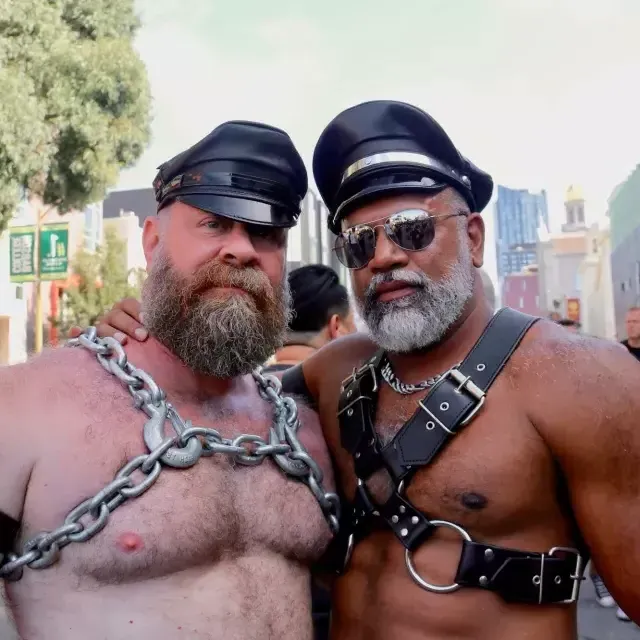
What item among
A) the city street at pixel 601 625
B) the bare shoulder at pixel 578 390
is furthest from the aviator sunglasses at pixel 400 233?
the city street at pixel 601 625

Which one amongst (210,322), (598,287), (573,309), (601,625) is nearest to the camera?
(210,322)

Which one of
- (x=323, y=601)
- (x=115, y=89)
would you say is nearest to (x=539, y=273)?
(x=115, y=89)

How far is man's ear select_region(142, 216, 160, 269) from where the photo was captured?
2268 millimetres

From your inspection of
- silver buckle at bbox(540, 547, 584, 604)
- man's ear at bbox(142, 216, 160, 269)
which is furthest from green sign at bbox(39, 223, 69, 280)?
silver buckle at bbox(540, 547, 584, 604)

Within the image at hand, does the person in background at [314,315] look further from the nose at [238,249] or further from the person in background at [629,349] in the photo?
the person in background at [629,349]

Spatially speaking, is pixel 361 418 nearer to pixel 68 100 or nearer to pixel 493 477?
pixel 493 477

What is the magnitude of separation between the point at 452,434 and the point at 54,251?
14269 mm

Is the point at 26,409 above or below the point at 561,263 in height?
below

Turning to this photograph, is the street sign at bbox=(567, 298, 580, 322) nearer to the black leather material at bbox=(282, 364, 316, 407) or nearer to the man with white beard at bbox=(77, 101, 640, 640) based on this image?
the black leather material at bbox=(282, 364, 316, 407)

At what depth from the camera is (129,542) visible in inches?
65.9

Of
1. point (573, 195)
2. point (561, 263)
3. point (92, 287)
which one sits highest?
point (573, 195)

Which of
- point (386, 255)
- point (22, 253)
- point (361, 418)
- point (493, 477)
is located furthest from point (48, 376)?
point (22, 253)

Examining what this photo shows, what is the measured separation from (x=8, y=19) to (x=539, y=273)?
62.4 m

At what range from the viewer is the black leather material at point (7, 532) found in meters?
1.65
